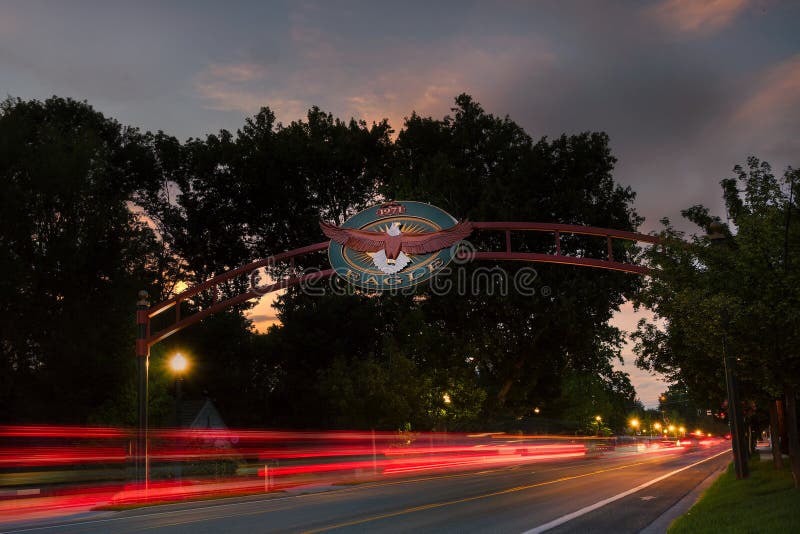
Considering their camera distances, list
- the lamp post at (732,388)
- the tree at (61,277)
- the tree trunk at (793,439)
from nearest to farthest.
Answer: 1. the lamp post at (732,388)
2. the tree trunk at (793,439)
3. the tree at (61,277)

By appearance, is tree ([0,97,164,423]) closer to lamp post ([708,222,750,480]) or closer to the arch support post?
the arch support post

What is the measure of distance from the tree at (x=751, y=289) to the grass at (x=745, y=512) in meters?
1.68

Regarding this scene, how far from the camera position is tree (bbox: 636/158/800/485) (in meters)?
15.8

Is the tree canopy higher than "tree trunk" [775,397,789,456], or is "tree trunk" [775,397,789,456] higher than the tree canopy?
the tree canopy

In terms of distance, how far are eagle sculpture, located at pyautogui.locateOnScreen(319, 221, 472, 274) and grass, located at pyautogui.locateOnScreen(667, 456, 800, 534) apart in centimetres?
1091

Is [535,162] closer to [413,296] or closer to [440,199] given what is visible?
[440,199]

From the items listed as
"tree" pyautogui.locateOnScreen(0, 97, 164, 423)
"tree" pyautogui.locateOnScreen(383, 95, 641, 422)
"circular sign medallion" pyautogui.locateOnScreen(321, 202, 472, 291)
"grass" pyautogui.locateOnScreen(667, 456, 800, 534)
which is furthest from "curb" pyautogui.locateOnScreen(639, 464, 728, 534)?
"tree" pyautogui.locateOnScreen(0, 97, 164, 423)

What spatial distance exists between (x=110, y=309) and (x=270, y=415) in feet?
55.9

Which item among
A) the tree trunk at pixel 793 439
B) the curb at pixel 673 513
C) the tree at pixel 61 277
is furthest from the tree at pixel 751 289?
the tree at pixel 61 277

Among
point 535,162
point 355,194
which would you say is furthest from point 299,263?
point 535,162

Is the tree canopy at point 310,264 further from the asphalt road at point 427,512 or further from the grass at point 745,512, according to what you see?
the grass at point 745,512

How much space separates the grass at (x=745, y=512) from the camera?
12.4m

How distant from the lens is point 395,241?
2661cm

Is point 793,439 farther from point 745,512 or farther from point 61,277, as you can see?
point 61,277
